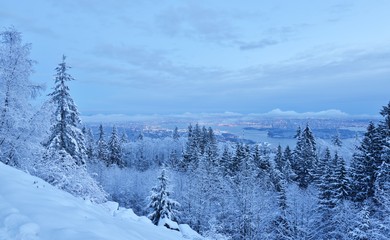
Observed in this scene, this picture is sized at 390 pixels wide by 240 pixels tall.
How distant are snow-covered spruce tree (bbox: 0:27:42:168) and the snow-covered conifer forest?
0.16 feet

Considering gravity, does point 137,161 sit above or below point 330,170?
below

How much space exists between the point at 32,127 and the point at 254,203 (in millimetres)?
22085

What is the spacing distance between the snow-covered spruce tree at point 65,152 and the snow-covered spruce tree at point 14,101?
60.1 inches

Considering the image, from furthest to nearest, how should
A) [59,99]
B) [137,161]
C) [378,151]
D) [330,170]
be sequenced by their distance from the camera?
[137,161] → [330,170] → [378,151] → [59,99]

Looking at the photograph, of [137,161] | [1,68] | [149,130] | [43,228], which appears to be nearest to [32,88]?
[1,68]

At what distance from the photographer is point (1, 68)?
15539mm

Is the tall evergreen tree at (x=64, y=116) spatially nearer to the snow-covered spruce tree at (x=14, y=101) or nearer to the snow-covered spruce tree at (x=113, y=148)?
the snow-covered spruce tree at (x=14, y=101)

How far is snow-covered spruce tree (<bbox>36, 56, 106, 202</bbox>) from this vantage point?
17.5 m

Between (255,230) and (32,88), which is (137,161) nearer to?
(255,230)

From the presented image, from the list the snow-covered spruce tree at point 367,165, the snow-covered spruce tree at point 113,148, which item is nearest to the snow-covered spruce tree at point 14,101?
the snow-covered spruce tree at point 367,165

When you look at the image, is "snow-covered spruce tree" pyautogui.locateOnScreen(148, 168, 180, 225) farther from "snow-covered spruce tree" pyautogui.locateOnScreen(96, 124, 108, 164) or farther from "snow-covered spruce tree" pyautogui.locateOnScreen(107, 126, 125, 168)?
"snow-covered spruce tree" pyautogui.locateOnScreen(107, 126, 125, 168)

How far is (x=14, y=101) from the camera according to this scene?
16188 millimetres

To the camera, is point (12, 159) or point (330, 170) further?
point (330, 170)

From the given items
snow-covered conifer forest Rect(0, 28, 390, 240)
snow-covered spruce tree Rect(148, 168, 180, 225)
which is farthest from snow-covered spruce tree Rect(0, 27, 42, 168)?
snow-covered spruce tree Rect(148, 168, 180, 225)
